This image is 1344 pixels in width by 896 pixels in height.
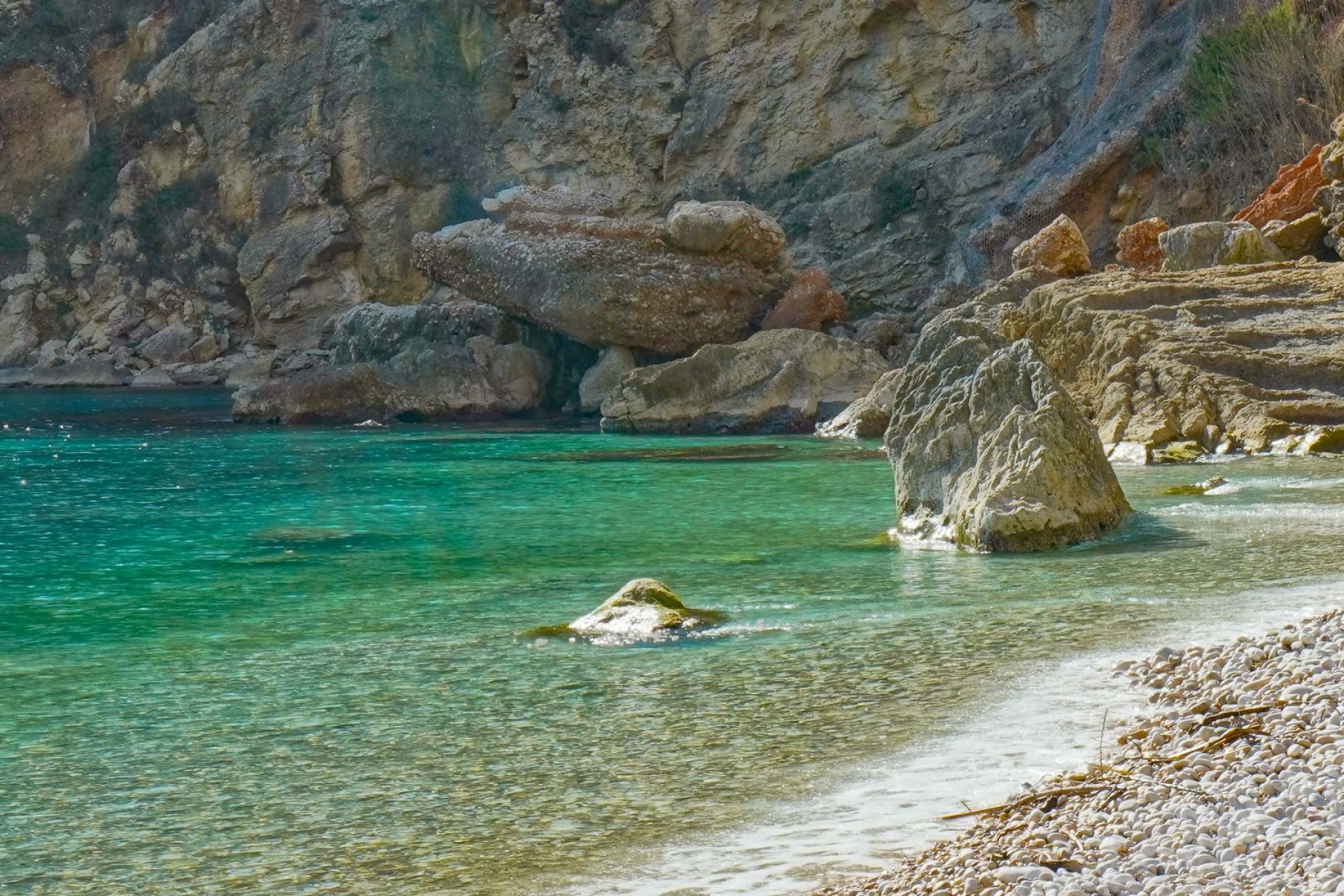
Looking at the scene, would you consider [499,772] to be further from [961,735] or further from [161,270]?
[161,270]

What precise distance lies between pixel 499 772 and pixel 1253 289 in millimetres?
13525

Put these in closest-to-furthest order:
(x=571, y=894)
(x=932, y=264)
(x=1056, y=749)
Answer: (x=571, y=894)
(x=1056, y=749)
(x=932, y=264)

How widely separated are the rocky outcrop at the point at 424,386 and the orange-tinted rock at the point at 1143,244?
10.3 metres

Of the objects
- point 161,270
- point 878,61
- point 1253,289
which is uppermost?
point 878,61

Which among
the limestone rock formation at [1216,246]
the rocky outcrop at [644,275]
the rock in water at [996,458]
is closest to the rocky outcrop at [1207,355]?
the limestone rock formation at [1216,246]

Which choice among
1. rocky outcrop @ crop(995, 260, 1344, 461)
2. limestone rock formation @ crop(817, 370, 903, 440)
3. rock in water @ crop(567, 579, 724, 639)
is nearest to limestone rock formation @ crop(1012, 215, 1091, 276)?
limestone rock formation @ crop(817, 370, 903, 440)

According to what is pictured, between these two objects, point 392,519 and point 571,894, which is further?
point 392,519

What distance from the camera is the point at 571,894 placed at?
452cm

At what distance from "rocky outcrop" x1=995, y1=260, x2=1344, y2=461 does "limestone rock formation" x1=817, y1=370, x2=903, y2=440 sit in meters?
3.67

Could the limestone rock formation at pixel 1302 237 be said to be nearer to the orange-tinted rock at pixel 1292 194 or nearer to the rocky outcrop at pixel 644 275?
the orange-tinted rock at pixel 1292 194

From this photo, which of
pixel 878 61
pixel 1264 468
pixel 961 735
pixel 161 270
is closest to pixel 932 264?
pixel 878 61

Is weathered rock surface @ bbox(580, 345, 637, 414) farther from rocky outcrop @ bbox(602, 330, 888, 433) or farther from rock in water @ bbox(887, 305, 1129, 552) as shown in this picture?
rock in water @ bbox(887, 305, 1129, 552)

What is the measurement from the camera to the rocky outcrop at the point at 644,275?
26.6 m

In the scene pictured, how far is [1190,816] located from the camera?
4273mm
